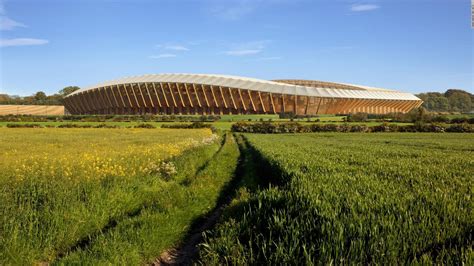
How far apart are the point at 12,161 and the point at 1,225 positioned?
19.9ft

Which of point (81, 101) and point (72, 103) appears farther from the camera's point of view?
point (72, 103)

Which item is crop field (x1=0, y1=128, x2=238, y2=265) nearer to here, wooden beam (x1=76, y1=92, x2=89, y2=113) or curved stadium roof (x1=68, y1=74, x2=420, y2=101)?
curved stadium roof (x1=68, y1=74, x2=420, y2=101)

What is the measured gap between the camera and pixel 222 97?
9288cm

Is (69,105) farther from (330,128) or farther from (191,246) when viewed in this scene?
(191,246)

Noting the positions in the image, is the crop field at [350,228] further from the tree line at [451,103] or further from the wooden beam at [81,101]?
the tree line at [451,103]

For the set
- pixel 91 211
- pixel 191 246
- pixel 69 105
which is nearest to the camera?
pixel 191 246

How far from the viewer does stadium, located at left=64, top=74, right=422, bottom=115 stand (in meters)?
92.0

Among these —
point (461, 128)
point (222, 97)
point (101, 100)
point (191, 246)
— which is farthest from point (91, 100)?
point (191, 246)

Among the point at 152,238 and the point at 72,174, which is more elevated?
the point at 72,174

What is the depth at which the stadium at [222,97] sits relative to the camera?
92000 millimetres

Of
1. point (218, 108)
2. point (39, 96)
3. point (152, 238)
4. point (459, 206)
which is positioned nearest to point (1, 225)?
point (152, 238)

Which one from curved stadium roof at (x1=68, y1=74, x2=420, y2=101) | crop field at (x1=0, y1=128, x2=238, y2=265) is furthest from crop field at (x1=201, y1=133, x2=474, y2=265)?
curved stadium roof at (x1=68, y1=74, x2=420, y2=101)

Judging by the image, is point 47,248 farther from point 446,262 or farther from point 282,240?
point 446,262

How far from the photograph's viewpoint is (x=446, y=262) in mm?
4465
